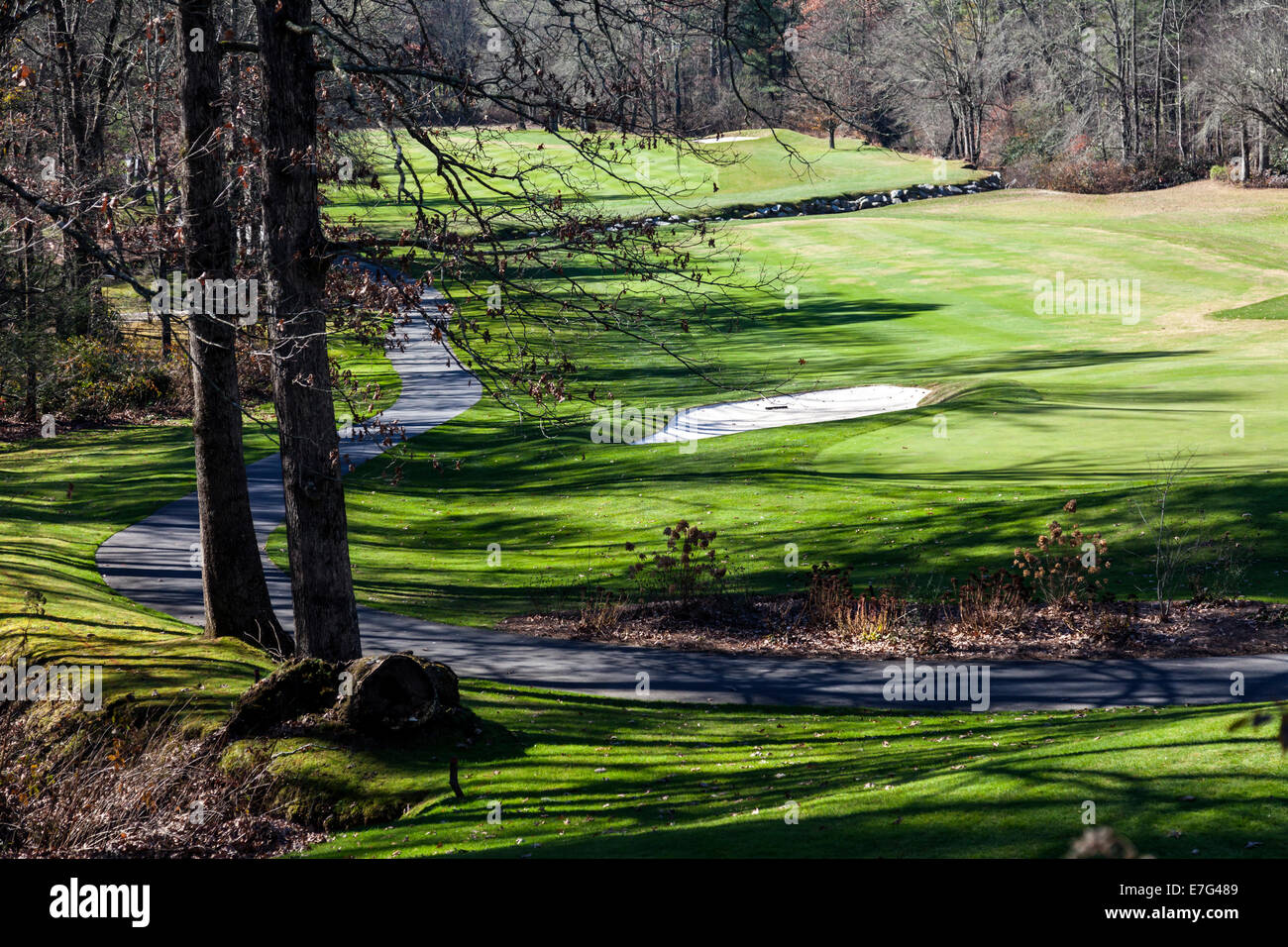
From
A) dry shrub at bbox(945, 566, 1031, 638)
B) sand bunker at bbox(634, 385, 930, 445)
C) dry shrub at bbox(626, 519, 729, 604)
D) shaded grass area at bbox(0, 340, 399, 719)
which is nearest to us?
shaded grass area at bbox(0, 340, 399, 719)

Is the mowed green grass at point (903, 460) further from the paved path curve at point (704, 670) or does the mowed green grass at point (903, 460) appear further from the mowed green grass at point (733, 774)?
the mowed green grass at point (733, 774)

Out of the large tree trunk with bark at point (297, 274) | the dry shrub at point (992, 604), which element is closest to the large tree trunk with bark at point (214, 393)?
the large tree trunk with bark at point (297, 274)

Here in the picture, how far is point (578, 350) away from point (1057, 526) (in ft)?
90.7

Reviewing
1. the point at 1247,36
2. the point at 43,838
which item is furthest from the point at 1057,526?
the point at 1247,36

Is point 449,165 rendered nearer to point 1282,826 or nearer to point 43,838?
point 43,838

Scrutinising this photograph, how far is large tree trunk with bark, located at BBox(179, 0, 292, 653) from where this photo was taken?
11.4 metres

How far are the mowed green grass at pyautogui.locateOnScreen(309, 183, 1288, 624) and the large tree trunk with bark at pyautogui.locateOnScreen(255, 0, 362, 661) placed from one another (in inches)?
96.3

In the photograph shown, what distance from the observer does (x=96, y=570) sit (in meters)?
17.6

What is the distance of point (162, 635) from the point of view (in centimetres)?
1277

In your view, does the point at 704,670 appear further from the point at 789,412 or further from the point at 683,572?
the point at 789,412

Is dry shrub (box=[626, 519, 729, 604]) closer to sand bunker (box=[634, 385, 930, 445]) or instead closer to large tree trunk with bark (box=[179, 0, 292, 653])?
large tree trunk with bark (box=[179, 0, 292, 653])

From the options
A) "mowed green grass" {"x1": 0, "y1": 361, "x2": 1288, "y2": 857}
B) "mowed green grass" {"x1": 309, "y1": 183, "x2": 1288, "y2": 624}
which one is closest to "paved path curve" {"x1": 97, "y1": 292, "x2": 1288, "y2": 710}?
"mowed green grass" {"x1": 0, "y1": 361, "x2": 1288, "y2": 857}

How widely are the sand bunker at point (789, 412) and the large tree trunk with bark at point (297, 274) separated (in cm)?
1653

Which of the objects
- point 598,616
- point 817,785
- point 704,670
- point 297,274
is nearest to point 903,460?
point 598,616
